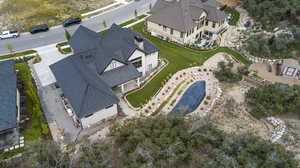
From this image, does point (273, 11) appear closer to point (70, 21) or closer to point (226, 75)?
point (226, 75)

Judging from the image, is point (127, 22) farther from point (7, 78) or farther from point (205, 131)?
point (205, 131)

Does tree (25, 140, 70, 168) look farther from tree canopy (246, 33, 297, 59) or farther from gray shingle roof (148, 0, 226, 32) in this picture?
tree canopy (246, 33, 297, 59)

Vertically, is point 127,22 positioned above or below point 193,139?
above

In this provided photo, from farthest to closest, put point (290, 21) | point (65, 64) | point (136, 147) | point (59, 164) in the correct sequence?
point (290, 21)
point (65, 64)
point (136, 147)
point (59, 164)

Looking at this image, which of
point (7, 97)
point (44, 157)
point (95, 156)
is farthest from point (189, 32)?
point (44, 157)

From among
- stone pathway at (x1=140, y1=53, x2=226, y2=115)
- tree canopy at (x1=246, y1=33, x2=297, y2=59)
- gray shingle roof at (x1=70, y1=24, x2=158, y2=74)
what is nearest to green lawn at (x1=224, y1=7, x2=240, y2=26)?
tree canopy at (x1=246, y1=33, x2=297, y2=59)

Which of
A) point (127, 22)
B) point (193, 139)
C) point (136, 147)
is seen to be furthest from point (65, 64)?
point (127, 22)
